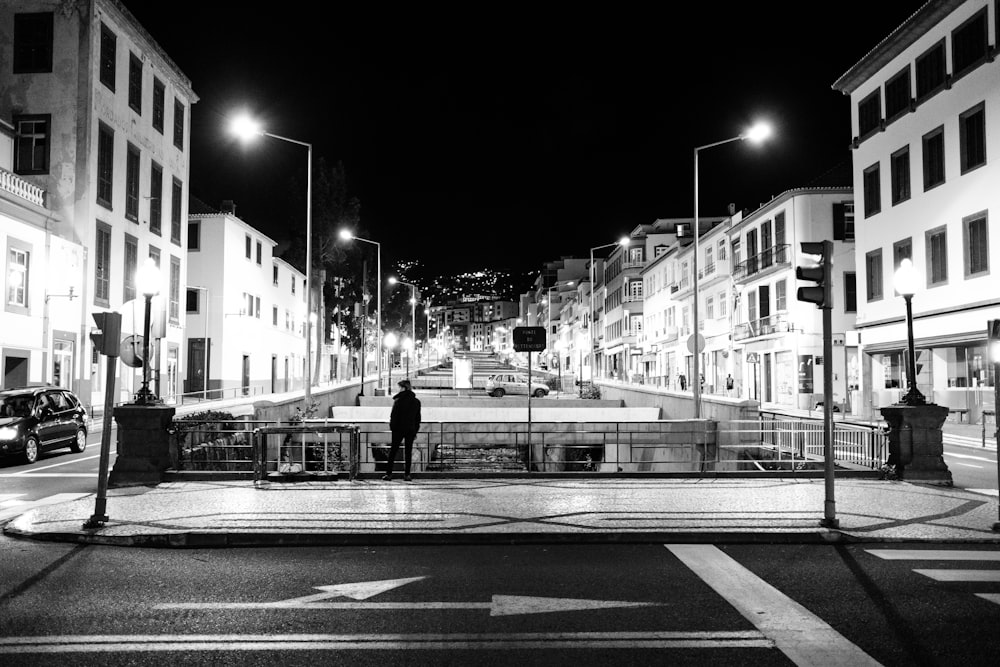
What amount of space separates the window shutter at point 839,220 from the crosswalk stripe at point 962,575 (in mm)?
35787

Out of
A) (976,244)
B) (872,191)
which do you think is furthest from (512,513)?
(872,191)

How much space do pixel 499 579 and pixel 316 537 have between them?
2.75 m

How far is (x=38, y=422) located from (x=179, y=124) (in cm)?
2767

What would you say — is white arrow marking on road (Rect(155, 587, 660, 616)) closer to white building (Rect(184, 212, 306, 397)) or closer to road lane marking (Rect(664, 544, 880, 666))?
road lane marking (Rect(664, 544, 880, 666))

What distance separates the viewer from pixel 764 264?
44125 millimetres

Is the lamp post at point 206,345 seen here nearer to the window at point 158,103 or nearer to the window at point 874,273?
the window at point 158,103

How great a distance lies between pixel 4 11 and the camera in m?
31.8

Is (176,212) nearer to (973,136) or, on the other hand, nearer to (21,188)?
(21,188)

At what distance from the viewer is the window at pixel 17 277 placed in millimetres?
27250

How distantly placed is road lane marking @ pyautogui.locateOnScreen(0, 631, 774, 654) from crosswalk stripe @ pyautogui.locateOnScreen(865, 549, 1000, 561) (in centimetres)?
363

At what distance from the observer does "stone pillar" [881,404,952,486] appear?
1377 centimetres

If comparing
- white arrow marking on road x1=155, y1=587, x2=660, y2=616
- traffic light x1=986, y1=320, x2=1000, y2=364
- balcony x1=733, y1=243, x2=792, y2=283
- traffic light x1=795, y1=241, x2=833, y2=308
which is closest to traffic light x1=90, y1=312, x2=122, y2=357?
white arrow marking on road x1=155, y1=587, x2=660, y2=616

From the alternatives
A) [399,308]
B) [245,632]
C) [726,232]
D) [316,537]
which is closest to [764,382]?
[726,232]

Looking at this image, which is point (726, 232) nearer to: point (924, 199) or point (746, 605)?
point (924, 199)
